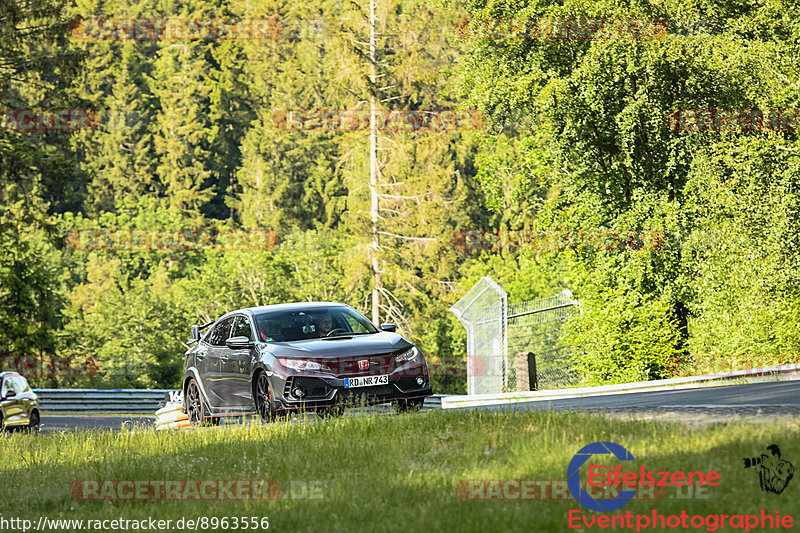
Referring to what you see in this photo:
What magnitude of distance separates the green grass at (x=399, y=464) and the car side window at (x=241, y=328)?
2.01m

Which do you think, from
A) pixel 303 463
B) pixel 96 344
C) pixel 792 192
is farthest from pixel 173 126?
pixel 303 463

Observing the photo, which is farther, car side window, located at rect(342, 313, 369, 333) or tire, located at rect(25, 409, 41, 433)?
tire, located at rect(25, 409, 41, 433)

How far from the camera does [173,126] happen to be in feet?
308

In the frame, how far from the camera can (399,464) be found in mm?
9555

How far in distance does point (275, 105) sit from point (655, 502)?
275ft

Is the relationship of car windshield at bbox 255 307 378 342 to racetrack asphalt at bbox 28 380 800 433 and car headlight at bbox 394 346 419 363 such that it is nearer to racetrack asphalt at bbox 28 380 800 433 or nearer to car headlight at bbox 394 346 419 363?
car headlight at bbox 394 346 419 363

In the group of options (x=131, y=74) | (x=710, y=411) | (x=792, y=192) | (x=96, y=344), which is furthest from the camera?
(x=131, y=74)

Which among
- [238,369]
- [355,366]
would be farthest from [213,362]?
[355,366]

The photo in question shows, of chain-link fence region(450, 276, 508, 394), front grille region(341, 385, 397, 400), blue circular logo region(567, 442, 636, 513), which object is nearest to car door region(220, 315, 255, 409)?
front grille region(341, 385, 397, 400)

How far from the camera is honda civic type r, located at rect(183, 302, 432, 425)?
520 inches

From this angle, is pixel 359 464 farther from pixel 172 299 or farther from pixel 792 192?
pixel 172 299

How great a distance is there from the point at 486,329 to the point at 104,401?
1946 cm

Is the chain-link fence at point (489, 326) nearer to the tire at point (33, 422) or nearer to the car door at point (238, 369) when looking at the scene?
the car door at point (238, 369)

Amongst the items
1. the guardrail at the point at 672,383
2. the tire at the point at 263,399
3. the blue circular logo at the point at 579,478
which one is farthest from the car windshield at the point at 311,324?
the blue circular logo at the point at 579,478
